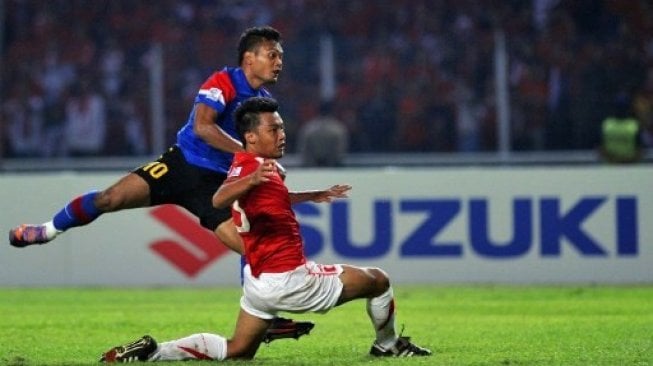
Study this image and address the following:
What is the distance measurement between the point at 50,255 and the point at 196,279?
1.67 metres

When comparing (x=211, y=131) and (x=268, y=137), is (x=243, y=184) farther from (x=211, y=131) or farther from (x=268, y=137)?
(x=211, y=131)

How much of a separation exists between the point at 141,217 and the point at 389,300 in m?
8.14

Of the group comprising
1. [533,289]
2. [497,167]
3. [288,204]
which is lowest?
[533,289]

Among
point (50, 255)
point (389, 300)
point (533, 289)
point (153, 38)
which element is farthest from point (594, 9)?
point (389, 300)

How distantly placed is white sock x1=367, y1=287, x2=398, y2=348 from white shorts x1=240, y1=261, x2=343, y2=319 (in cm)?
31

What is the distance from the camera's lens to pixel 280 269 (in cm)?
769

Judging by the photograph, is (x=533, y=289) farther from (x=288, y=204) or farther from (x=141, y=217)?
(x=288, y=204)

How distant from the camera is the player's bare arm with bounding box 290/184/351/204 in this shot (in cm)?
816

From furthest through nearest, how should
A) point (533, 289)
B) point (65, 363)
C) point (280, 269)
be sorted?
1. point (533, 289)
2. point (65, 363)
3. point (280, 269)

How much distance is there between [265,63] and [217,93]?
1.23 feet

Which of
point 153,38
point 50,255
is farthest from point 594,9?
point 50,255

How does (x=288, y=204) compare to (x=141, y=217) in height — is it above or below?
above

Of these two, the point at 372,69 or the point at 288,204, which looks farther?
the point at 372,69

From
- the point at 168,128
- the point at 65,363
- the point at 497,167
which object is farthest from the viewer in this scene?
the point at 168,128
